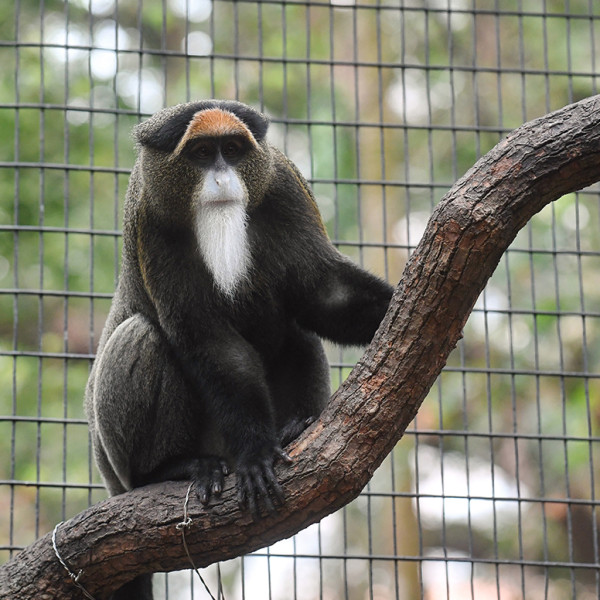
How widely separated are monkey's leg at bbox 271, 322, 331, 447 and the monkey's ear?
1013 millimetres

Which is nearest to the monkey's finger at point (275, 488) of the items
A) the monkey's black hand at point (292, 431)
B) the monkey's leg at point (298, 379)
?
the monkey's black hand at point (292, 431)

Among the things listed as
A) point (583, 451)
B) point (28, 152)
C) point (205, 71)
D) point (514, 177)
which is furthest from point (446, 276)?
point (205, 71)

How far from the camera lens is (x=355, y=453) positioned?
377 cm

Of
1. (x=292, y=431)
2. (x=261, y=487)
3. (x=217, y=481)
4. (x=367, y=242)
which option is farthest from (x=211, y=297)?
(x=367, y=242)

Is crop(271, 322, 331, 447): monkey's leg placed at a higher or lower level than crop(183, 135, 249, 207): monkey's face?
lower

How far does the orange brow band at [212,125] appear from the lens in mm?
4152

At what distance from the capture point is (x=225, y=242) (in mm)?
4246

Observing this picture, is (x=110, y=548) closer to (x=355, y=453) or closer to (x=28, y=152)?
(x=355, y=453)

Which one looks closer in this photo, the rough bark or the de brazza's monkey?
the rough bark

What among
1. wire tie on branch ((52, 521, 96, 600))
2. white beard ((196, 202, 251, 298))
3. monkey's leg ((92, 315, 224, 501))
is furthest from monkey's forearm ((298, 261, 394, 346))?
wire tie on branch ((52, 521, 96, 600))

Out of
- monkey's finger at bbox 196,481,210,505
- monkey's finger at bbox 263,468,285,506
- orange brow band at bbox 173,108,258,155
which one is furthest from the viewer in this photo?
orange brow band at bbox 173,108,258,155

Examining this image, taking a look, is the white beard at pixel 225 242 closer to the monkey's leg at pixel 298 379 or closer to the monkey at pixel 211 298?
the monkey at pixel 211 298

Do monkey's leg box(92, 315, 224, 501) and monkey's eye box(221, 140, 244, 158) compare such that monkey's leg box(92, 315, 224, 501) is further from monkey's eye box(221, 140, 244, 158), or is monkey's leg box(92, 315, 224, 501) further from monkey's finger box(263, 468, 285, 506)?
monkey's eye box(221, 140, 244, 158)

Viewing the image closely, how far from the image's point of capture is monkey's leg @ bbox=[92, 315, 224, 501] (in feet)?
14.2
